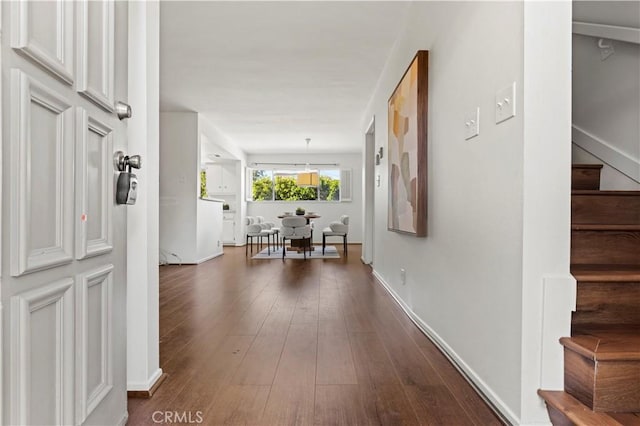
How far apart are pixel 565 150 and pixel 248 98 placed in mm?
4941

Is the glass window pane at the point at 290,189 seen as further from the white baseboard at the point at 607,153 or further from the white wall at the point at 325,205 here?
the white baseboard at the point at 607,153

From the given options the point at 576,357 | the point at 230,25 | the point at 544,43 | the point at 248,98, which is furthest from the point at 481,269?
the point at 248,98

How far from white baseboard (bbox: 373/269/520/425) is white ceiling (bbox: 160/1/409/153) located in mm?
2470

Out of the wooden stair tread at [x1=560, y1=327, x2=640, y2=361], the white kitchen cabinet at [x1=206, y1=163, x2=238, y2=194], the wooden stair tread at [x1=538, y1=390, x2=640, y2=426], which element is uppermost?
the white kitchen cabinet at [x1=206, y1=163, x2=238, y2=194]

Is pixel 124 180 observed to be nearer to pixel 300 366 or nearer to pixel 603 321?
pixel 300 366

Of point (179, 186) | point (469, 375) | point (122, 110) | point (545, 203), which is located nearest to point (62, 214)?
point (122, 110)

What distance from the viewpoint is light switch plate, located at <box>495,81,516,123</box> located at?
4.84ft

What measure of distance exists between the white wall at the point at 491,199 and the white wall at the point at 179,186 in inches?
187

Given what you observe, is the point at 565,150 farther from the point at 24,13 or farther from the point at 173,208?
the point at 173,208

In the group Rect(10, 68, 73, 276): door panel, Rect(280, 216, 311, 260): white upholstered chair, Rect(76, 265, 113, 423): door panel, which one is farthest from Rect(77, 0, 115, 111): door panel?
Rect(280, 216, 311, 260): white upholstered chair

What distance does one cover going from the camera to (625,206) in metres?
2.05

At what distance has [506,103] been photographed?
1.53 m

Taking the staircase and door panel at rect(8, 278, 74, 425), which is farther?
the staircase

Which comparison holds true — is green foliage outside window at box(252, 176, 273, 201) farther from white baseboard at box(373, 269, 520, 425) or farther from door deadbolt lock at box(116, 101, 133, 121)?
door deadbolt lock at box(116, 101, 133, 121)
